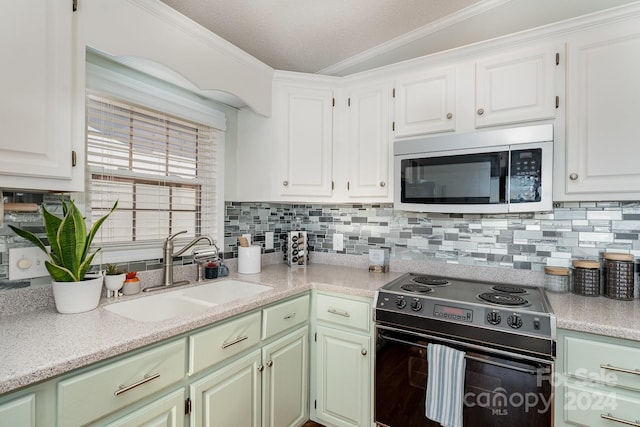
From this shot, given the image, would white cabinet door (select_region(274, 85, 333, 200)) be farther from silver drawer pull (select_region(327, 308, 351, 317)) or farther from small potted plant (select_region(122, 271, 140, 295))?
small potted plant (select_region(122, 271, 140, 295))

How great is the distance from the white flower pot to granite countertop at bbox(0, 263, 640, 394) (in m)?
0.03

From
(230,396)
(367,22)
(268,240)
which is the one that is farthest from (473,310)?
(367,22)

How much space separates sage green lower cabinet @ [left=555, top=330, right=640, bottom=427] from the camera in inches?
47.3

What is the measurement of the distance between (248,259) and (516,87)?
1.88 m

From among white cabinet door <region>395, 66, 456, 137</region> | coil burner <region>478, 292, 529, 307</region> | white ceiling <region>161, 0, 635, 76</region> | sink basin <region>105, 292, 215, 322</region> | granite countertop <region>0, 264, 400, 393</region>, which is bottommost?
sink basin <region>105, 292, 215, 322</region>

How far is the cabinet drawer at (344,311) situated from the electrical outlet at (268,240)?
77cm

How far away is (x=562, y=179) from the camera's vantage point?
5.23 feet

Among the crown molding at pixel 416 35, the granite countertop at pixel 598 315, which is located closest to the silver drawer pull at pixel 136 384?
the granite countertop at pixel 598 315

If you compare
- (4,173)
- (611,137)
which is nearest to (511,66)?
(611,137)

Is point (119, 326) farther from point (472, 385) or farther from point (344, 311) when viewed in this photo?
point (472, 385)

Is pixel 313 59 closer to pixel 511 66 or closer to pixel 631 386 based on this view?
pixel 511 66

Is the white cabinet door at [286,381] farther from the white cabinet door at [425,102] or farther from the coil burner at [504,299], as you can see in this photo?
the white cabinet door at [425,102]

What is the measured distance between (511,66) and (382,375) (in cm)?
178

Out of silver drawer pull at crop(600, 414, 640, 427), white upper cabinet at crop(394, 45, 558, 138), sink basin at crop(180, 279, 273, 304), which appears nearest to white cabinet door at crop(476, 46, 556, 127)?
white upper cabinet at crop(394, 45, 558, 138)
